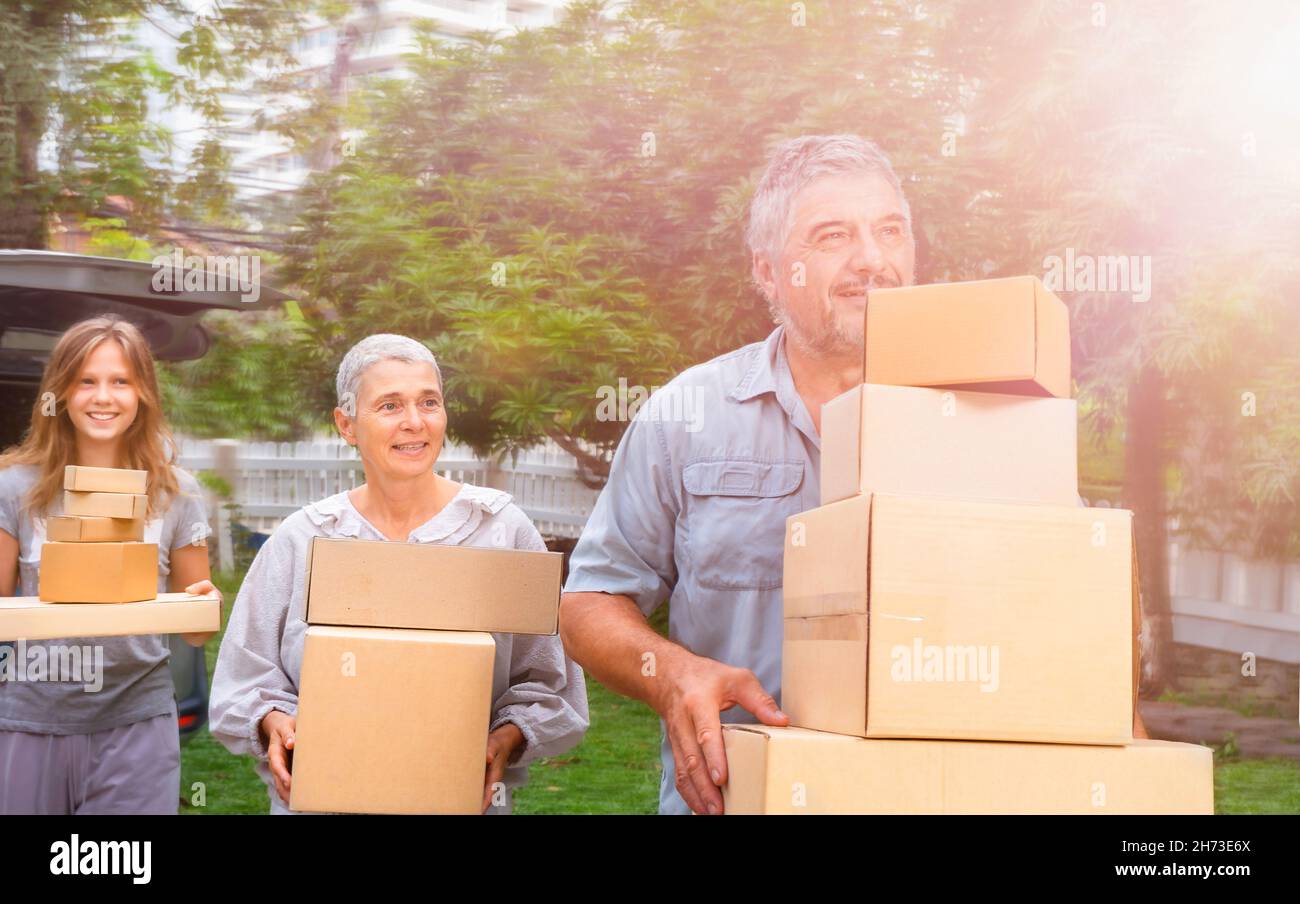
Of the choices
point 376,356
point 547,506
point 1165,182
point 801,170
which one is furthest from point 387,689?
point 1165,182

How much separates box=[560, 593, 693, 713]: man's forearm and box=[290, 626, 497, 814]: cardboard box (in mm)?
205

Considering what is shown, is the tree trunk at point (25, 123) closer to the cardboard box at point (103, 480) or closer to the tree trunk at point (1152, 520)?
the cardboard box at point (103, 480)

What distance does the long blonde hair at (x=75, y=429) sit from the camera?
7.13 ft

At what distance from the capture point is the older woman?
5.72 feet

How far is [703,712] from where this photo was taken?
1.46m

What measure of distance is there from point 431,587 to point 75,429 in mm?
1016

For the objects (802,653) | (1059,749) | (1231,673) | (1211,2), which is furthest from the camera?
(1231,673)

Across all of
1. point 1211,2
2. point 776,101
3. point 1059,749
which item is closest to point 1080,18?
point 1211,2

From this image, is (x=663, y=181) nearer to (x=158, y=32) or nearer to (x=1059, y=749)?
(x=158, y=32)

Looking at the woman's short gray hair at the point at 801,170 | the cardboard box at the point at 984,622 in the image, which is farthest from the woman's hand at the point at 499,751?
the woman's short gray hair at the point at 801,170

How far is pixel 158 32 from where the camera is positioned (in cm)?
488

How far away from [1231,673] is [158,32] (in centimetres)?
491

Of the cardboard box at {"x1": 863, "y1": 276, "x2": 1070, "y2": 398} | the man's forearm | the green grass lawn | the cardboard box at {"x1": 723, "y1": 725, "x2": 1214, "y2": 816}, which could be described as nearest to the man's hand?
the man's forearm

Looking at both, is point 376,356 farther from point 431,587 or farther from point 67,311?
point 67,311
